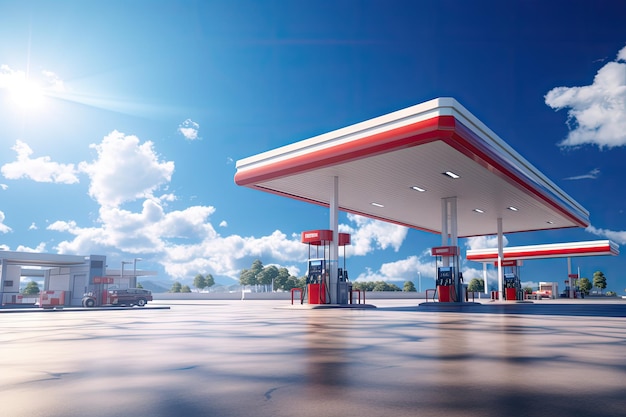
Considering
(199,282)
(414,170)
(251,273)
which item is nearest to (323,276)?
(414,170)

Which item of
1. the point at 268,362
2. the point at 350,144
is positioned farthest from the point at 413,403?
the point at 350,144

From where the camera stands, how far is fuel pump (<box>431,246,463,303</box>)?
28375mm

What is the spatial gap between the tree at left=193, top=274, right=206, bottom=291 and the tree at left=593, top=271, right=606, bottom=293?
293ft

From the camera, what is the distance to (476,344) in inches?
294

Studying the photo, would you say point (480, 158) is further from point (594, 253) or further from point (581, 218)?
point (594, 253)

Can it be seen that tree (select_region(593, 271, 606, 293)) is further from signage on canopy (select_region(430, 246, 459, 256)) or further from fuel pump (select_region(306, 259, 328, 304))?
fuel pump (select_region(306, 259, 328, 304))

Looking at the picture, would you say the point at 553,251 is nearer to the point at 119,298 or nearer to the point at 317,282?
the point at 317,282

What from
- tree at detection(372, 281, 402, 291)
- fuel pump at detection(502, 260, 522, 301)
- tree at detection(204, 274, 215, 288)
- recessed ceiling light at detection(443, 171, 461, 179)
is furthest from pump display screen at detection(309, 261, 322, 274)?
tree at detection(204, 274, 215, 288)

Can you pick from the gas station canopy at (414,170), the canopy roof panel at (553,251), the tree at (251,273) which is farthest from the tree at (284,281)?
the gas station canopy at (414,170)

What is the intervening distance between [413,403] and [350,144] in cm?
1784

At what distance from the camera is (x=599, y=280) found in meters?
108

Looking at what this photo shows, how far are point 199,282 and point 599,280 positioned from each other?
91417mm

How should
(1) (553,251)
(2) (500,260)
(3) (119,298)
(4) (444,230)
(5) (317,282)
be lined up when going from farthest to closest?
(1) (553,251) → (2) (500,260) → (3) (119,298) → (4) (444,230) → (5) (317,282)

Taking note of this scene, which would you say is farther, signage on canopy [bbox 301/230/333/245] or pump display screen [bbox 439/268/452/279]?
pump display screen [bbox 439/268/452/279]
